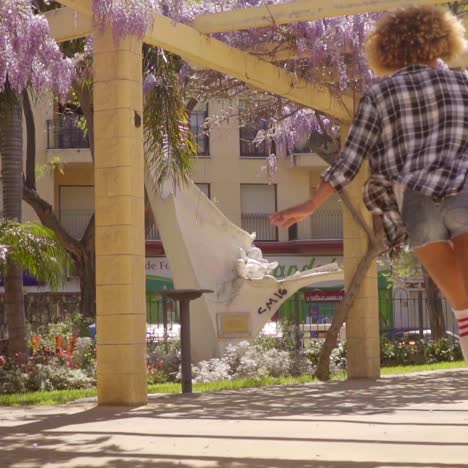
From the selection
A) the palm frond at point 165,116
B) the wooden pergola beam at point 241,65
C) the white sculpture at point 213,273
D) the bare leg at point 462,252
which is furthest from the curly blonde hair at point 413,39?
the white sculpture at point 213,273

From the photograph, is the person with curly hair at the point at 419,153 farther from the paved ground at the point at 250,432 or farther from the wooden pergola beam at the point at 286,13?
the wooden pergola beam at the point at 286,13

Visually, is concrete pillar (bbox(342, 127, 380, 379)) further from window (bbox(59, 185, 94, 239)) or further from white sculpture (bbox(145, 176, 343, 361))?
window (bbox(59, 185, 94, 239))

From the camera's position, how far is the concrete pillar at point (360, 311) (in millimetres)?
15086

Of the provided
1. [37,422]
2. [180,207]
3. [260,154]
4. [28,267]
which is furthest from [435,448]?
[260,154]

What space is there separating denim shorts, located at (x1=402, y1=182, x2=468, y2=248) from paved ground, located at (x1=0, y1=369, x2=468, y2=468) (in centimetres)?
194

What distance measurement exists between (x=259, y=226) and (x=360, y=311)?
86.8ft

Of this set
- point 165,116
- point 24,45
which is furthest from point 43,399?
point 165,116

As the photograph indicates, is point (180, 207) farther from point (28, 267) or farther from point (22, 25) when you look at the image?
point (22, 25)

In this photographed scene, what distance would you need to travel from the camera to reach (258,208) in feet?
137

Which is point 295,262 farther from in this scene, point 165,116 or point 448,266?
point 448,266

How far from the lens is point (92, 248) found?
21438mm

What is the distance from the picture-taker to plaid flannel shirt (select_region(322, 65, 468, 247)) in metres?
3.97

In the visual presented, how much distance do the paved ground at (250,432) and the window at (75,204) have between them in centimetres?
2923

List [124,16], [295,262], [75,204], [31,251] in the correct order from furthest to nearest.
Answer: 1. [295,262]
2. [75,204]
3. [31,251]
4. [124,16]
